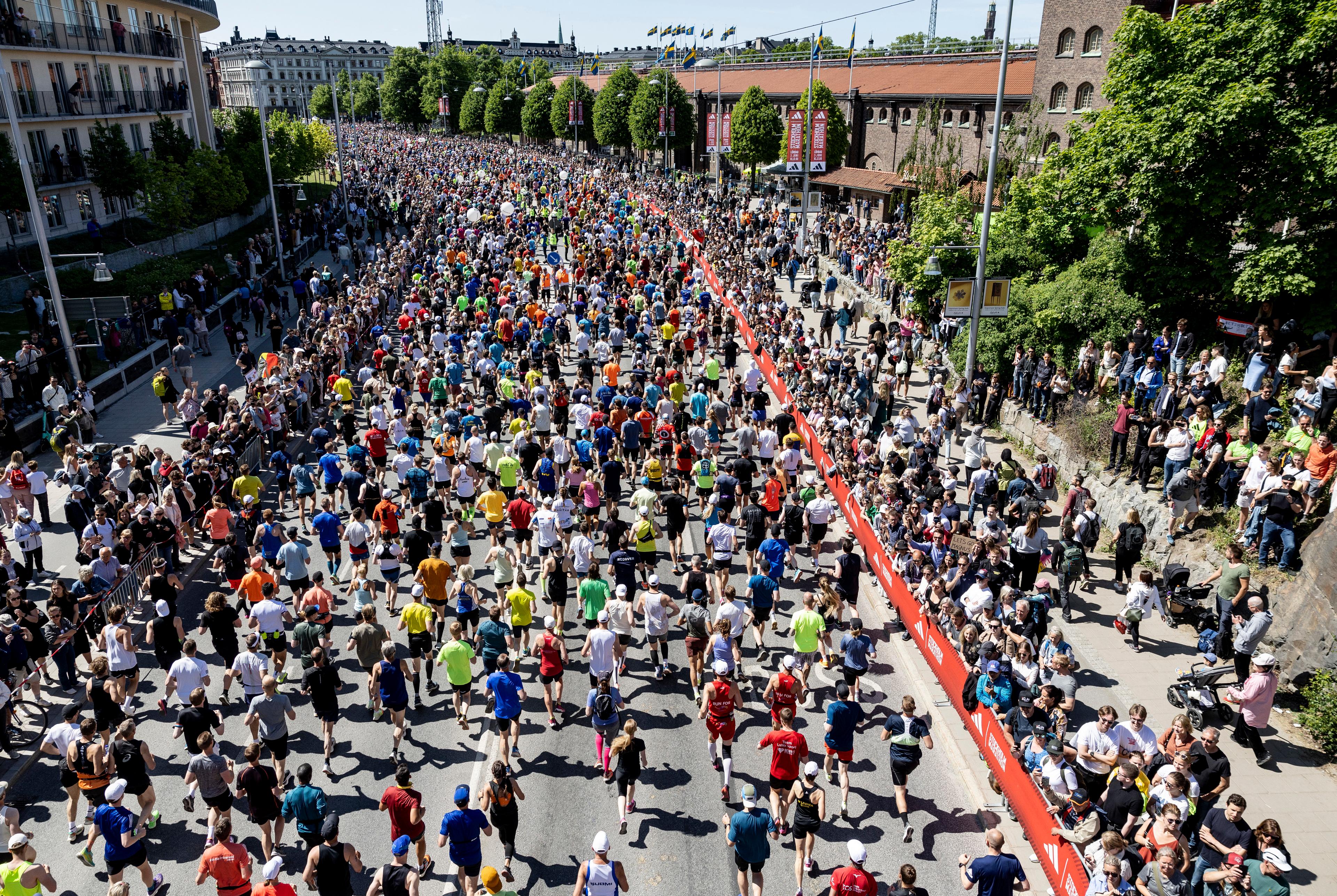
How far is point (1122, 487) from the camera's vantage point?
1619 centimetres

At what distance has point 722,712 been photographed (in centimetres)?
966

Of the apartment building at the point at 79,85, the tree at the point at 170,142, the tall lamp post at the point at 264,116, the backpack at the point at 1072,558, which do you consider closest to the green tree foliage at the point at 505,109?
the apartment building at the point at 79,85

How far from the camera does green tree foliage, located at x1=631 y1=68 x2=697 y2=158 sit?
69.2 metres

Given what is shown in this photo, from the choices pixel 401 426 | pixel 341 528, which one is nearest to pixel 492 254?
pixel 401 426

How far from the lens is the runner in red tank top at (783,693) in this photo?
923cm

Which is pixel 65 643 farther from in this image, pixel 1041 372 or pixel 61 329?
pixel 1041 372

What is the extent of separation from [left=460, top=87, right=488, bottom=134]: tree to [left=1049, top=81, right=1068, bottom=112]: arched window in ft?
259

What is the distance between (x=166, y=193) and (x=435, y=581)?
30.8m

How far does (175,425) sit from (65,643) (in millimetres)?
11303

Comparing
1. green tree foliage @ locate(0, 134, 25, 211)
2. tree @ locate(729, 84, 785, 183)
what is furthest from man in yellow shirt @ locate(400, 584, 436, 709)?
tree @ locate(729, 84, 785, 183)

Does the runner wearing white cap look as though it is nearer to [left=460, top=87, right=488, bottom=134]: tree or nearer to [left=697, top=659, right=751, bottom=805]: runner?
[left=697, top=659, right=751, bottom=805]: runner

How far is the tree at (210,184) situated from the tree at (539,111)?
5446 cm

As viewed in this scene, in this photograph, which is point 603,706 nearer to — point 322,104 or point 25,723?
point 25,723

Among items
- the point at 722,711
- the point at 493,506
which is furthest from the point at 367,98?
the point at 722,711
